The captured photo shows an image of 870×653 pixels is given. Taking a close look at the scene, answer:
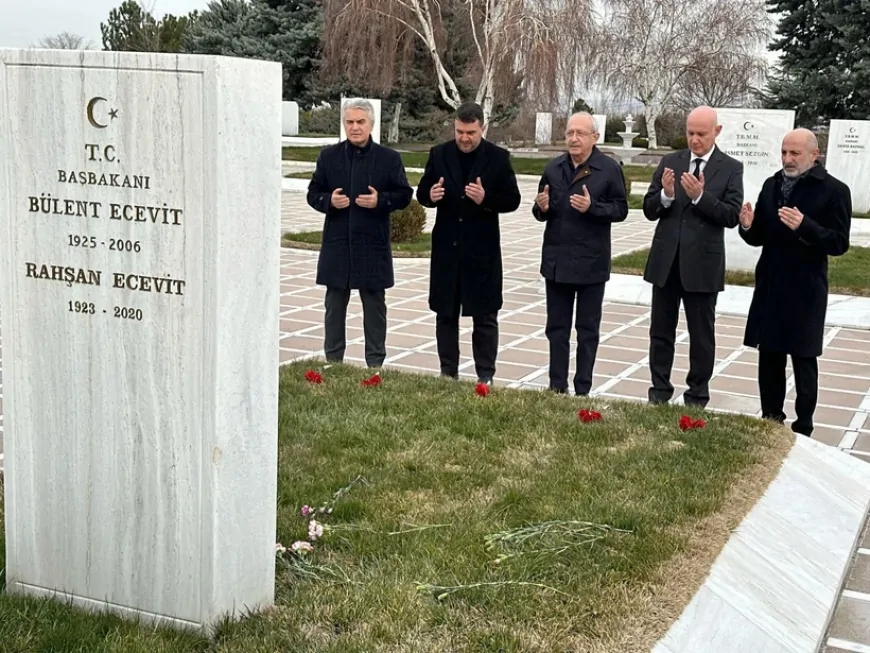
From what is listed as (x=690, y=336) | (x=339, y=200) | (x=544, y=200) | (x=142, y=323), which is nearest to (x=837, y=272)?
(x=690, y=336)

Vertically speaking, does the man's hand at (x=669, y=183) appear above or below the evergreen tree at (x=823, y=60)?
below

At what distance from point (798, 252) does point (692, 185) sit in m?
0.72

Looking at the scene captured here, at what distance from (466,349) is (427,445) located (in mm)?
3396

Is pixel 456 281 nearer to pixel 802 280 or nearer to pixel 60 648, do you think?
pixel 802 280

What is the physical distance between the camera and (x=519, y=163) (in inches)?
1315

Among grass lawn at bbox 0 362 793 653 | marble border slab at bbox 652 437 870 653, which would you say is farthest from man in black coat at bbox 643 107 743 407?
marble border slab at bbox 652 437 870 653

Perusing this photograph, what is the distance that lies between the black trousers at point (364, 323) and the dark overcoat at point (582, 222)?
1203 millimetres

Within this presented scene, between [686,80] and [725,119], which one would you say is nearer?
[725,119]

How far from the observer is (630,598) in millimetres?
3582

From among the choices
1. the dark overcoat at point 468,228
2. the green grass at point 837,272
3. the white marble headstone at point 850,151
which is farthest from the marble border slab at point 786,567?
the white marble headstone at point 850,151

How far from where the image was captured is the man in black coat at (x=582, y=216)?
252 inches

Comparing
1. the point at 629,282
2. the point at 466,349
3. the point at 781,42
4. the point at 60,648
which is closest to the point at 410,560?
the point at 60,648

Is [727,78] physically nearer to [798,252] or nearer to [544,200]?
[544,200]

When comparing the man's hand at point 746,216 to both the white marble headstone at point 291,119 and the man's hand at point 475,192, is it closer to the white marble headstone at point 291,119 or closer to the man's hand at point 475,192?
the man's hand at point 475,192
